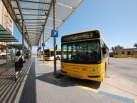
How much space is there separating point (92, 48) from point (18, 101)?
408 centimetres

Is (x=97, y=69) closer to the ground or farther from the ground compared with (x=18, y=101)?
farther from the ground

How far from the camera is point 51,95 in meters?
4.86

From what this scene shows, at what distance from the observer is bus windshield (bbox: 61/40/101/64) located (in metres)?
6.15

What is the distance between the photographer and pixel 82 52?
6645mm

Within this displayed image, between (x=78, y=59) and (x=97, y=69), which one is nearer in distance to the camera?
(x=97, y=69)

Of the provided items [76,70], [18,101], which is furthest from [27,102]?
[76,70]

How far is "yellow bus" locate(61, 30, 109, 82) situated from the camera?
6105 millimetres

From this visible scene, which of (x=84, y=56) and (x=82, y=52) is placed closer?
(x=84, y=56)

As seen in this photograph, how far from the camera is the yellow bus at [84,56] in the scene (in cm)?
611

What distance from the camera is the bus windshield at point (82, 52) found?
6148 mm

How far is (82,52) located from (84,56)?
0.87ft

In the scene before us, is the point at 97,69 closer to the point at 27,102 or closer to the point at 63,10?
the point at 27,102

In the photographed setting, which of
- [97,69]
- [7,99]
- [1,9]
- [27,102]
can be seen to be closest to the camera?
[27,102]

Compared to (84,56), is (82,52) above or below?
above
